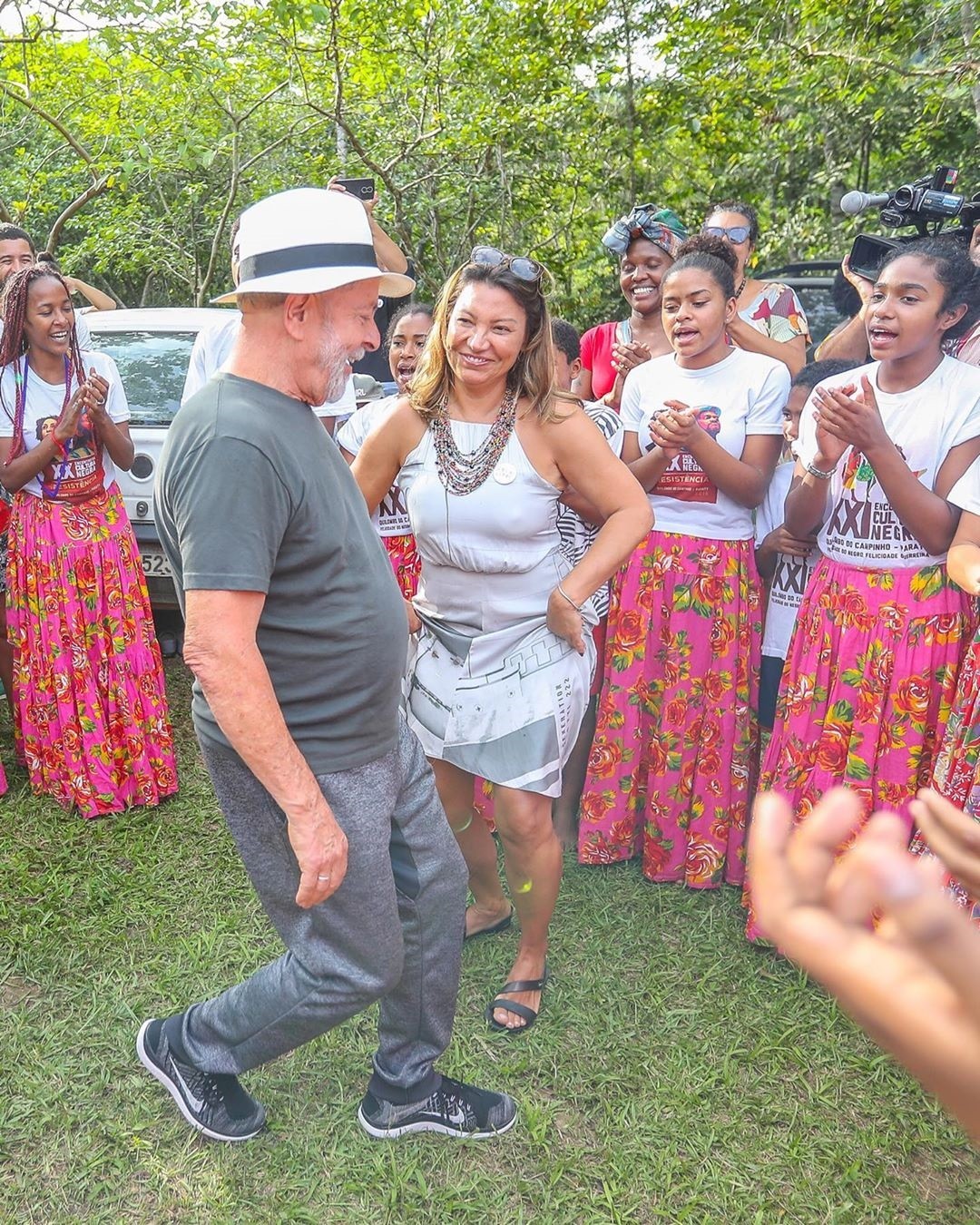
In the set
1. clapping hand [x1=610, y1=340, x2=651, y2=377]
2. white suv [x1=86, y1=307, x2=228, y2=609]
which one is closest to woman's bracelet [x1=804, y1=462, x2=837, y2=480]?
clapping hand [x1=610, y1=340, x2=651, y2=377]

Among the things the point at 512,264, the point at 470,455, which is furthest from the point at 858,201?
the point at 470,455

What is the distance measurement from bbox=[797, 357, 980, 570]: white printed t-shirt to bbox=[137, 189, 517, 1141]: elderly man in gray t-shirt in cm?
144

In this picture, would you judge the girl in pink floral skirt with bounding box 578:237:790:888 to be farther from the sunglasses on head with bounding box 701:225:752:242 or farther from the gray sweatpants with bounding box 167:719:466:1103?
the gray sweatpants with bounding box 167:719:466:1103

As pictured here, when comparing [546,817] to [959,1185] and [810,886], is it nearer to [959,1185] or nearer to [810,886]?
[959,1185]

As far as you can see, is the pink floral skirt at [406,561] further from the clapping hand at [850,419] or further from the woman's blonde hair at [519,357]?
the clapping hand at [850,419]

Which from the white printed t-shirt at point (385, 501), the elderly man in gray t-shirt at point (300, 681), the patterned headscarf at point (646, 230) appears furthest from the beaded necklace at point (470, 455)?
the patterned headscarf at point (646, 230)

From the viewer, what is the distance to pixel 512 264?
2.77m

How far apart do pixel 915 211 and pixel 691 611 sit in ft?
4.99

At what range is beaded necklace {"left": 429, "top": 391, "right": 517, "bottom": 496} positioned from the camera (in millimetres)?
2711

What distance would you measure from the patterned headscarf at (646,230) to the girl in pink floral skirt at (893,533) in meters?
1.28

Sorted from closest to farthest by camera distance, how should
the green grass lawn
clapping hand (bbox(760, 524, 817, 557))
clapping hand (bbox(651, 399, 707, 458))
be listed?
1. the green grass lawn
2. clapping hand (bbox(651, 399, 707, 458))
3. clapping hand (bbox(760, 524, 817, 557))

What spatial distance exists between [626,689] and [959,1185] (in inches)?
67.0

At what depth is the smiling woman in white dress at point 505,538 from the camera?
2.72 meters

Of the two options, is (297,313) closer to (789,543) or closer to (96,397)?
(789,543)
